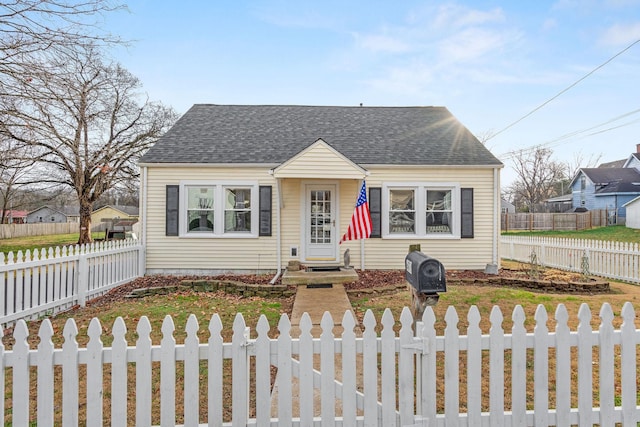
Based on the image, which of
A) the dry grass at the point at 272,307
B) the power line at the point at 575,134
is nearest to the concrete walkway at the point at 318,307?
the dry grass at the point at 272,307

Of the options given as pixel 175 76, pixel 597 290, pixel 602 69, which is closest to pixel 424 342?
pixel 597 290

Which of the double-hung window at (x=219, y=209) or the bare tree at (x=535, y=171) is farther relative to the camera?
the bare tree at (x=535, y=171)

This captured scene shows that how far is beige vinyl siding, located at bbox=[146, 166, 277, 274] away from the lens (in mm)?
10203

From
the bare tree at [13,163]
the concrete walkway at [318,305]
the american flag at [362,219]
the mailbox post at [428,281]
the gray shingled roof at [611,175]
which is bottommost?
the concrete walkway at [318,305]

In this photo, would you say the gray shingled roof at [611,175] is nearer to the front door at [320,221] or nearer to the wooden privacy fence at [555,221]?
the wooden privacy fence at [555,221]

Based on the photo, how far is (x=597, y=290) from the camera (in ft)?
25.6

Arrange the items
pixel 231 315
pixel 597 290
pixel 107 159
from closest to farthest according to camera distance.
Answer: pixel 231 315 → pixel 597 290 → pixel 107 159

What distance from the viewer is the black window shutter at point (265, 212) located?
1020cm

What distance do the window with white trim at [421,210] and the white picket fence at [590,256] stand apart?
109 inches

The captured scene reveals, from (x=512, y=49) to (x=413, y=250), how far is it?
1211cm

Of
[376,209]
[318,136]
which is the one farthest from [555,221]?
[318,136]

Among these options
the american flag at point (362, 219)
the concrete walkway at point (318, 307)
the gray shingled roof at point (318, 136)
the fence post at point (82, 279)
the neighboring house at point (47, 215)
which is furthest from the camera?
the neighboring house at point (47, 215)

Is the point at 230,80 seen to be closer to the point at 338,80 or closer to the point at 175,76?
the point at 175,76

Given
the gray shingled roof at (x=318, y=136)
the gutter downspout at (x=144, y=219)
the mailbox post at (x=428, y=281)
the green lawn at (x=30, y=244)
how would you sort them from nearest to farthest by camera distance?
the mailbox post at (x=428, y=281) < the gutter downspout at (x=144, y=219) < the gray shingled roof at (x=318, y=136) < the green lawn at (x=30, y=244)
